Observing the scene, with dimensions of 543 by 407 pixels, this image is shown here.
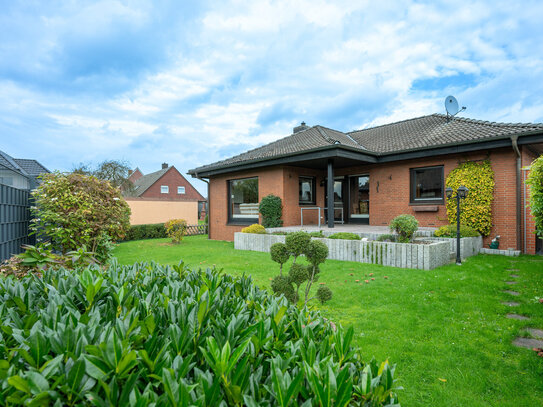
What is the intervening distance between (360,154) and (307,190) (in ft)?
11.9

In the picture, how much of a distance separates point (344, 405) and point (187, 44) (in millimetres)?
11471

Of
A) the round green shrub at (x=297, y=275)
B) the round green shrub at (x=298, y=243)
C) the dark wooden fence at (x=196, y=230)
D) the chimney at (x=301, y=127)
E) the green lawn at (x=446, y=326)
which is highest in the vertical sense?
the chimney at (x=301, y=127)

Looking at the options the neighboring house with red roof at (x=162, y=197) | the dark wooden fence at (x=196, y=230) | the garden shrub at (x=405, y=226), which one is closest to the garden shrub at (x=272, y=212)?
the garden shrub at (x=405, y=226)

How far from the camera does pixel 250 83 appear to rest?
645 inches

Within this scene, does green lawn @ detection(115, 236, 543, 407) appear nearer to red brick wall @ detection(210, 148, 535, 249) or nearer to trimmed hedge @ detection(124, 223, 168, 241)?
red brick wall @ detection(210, 148, 535, 249)

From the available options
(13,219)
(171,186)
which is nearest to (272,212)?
(13,219)

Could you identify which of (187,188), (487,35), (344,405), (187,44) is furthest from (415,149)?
(187,188)

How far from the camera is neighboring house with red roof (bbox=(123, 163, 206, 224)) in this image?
20547mm

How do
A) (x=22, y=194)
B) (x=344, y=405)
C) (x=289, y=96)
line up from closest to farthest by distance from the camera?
(x=344, y=405), (x=22, y=194), (x=289, y=96)

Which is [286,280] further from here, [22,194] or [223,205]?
[223,205]

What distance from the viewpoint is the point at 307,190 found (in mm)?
14148

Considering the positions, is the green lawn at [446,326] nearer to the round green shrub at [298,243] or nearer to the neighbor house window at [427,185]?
the round green shrub at [298,243]

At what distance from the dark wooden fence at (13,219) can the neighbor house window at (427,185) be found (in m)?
11.6

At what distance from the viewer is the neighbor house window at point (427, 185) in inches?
420
